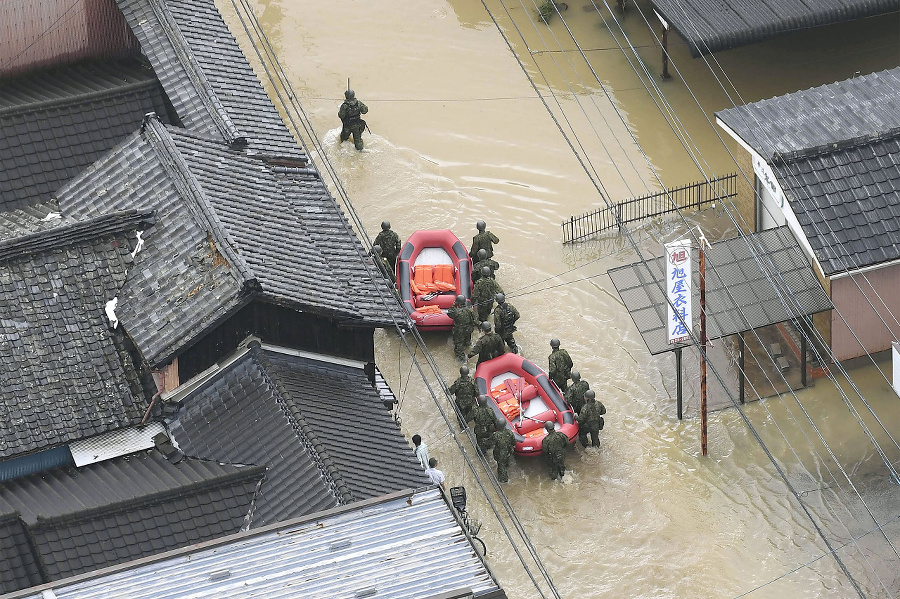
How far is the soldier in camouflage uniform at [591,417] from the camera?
2428 centimetres

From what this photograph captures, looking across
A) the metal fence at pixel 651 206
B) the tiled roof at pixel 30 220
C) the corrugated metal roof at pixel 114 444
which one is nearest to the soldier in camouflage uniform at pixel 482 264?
the metal fence at pixel 651 206

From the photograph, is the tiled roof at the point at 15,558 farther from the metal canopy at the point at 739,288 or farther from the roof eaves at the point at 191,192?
the metal canopy at the point at 739,288

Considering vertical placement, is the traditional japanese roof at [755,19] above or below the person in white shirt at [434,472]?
above

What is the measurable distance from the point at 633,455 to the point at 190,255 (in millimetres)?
8080

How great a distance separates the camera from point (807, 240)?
24.6 m

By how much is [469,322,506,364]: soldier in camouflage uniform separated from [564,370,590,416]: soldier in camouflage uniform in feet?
5.16

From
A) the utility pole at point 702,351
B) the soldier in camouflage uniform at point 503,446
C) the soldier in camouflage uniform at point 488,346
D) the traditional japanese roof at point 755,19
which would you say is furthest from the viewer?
the traditional japanese roof at point 755,19

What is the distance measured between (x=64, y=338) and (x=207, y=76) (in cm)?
614

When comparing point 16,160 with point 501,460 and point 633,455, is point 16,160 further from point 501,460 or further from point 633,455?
point 633,455

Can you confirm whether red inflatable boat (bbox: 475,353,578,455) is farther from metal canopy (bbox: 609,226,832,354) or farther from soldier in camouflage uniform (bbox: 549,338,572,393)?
metal canopy (bbox: 609,226,832,354)

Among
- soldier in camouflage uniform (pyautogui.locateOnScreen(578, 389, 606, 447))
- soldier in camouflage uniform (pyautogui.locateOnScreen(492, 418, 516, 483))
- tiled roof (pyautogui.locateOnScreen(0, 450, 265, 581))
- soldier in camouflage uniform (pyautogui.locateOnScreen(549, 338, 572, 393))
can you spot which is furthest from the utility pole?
tiled roof (pyautogui.locateOnScreen(0, 450, 265, 581))

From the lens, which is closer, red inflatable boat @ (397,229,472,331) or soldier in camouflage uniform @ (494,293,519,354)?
soldier in camouflage uniform @ (494,293,519,354)

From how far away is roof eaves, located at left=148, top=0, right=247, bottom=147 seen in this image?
2412 cm

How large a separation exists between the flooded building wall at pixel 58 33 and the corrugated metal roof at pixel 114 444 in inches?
346
